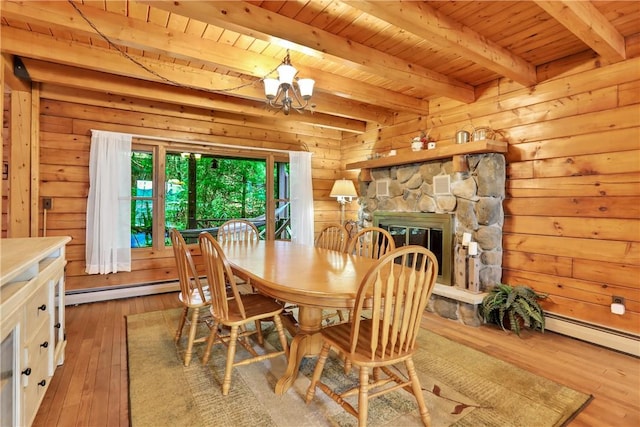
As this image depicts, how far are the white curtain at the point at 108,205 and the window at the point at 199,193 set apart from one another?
9.0 inches

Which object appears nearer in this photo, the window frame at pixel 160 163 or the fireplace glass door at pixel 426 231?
the fireplace glass door at pixel 426 231

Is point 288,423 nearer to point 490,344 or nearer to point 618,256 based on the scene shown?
point 490,344

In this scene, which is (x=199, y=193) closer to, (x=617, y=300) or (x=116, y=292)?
(x=116, y=292)

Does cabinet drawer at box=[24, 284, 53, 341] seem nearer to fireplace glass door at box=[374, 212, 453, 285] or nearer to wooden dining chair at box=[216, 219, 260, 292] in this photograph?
wooden dining chair at box=[216, 219, 260, 292]

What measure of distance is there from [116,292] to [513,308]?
4186 mm

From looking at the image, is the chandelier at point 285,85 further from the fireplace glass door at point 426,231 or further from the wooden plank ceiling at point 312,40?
the fireplace glass door at point 426,231

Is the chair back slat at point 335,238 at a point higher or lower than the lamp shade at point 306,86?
lower

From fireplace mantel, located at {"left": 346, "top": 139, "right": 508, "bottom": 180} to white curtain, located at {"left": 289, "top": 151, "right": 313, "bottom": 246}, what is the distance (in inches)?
32.0

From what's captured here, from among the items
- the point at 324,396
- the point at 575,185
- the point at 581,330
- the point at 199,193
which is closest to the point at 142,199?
the point at 199,193

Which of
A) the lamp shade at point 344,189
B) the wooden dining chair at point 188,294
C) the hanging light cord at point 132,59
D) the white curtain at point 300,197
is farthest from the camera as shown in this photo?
the white curtain at point 300,197

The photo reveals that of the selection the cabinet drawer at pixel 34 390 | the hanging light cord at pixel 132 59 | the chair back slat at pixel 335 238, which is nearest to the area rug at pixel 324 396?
the cabinet drawer at pixel 34 390

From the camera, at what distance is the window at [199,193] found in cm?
413

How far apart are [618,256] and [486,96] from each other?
1.85 meters

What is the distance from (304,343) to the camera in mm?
2031
